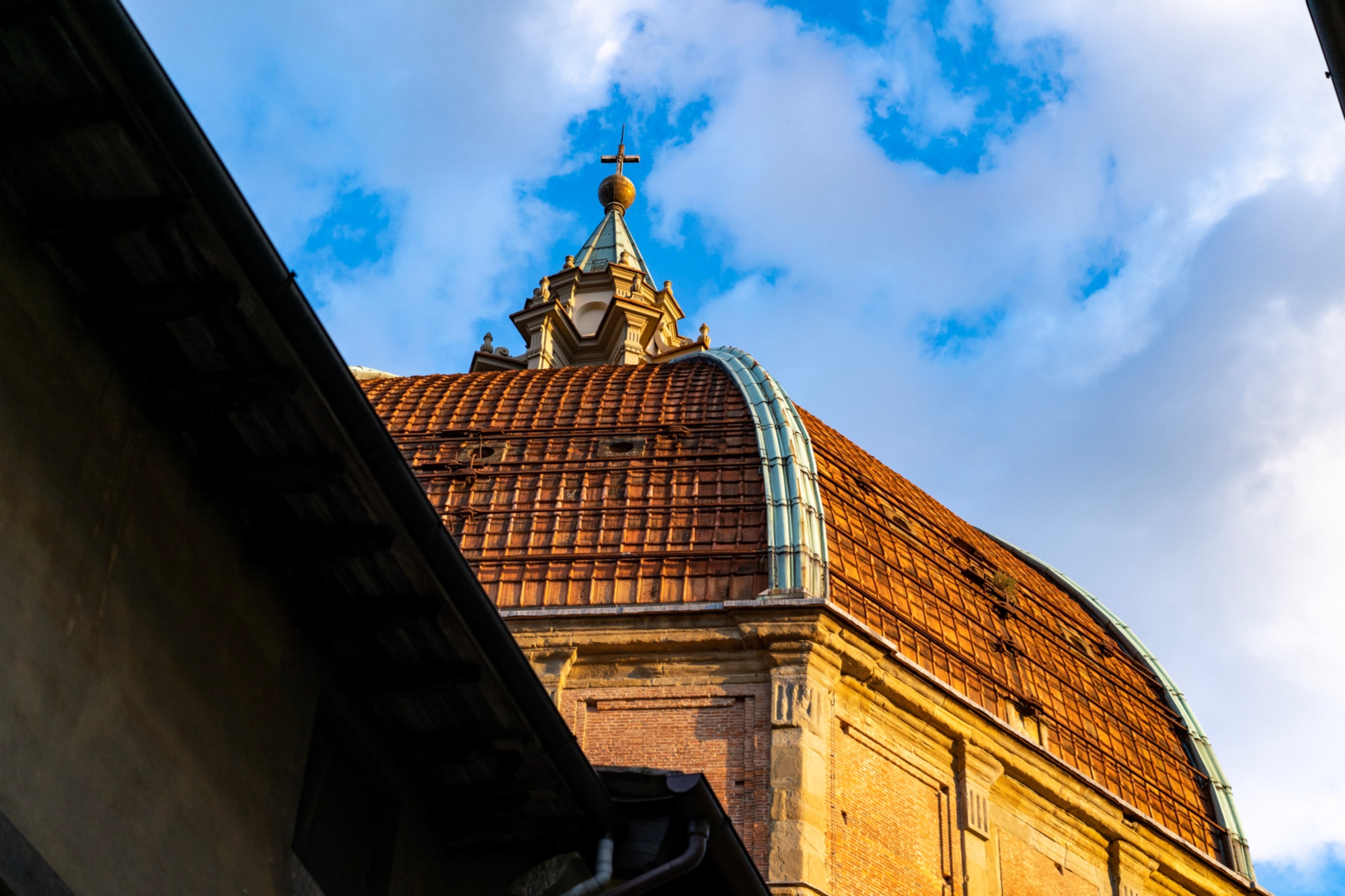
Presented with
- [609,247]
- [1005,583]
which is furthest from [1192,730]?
[609,247]

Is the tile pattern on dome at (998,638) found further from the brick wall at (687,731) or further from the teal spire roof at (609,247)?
the teal spire roof at (609,247)

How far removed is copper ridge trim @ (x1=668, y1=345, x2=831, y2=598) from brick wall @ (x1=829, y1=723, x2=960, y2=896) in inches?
71.5

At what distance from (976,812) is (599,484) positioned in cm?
601

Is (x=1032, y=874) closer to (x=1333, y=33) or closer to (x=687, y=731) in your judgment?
(x=687, y=731)

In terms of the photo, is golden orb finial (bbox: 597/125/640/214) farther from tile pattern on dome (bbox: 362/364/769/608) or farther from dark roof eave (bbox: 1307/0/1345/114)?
dark roof eave (bbox: 1307/0/1345/114)

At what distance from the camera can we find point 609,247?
121 feet

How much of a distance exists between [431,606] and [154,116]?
2.43 metres

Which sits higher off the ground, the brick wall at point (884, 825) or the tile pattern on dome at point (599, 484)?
the tile pattern on dome at point (599, 484)

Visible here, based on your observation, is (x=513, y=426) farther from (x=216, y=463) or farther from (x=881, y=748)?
(x=216, y=463)

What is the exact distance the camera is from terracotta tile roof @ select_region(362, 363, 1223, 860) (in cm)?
2019

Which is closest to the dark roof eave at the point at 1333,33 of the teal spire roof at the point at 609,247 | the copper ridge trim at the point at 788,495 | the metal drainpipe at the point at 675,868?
the metal drainpipe at the point at 675,868

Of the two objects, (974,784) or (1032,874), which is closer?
(974,784)

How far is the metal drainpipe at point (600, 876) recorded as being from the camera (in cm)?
724

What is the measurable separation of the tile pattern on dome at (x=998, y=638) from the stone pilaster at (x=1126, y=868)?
2.23ft
